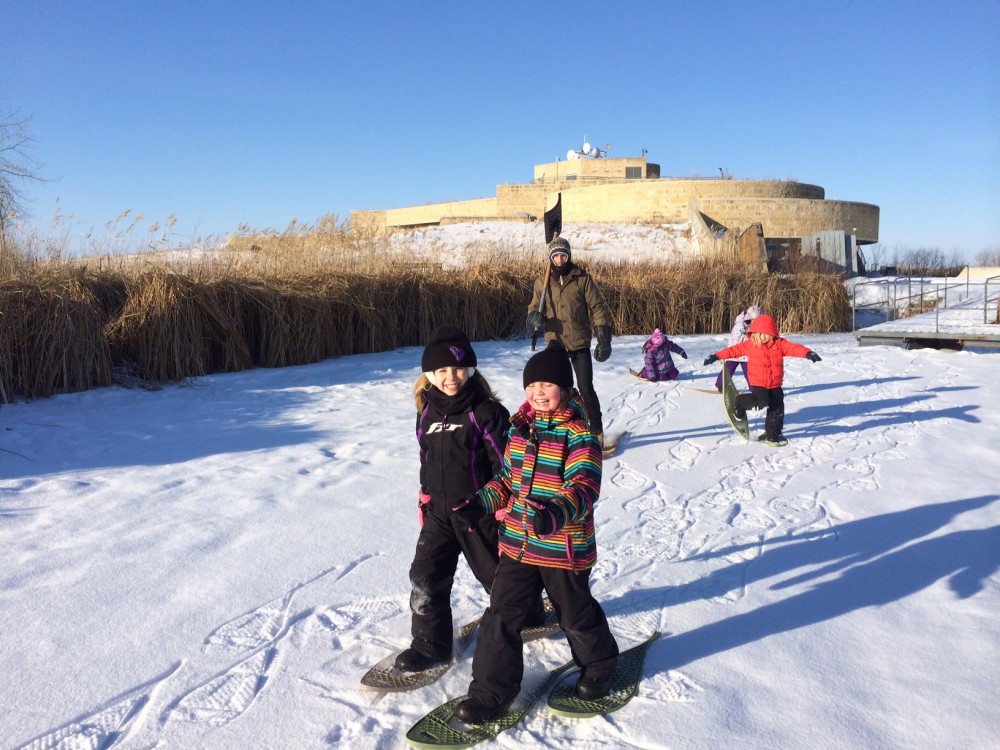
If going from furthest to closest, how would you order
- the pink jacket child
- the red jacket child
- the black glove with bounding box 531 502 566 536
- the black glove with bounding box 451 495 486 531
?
the pink jacket child, the red jacket child, the black glove with bounding box 451 495 486 531, the black glove with bounding box 531 502 566 536

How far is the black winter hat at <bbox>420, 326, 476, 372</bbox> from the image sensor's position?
3.03m

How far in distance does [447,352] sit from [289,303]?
8578 millimetres

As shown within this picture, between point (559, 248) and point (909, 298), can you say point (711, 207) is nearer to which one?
point (909, 298)

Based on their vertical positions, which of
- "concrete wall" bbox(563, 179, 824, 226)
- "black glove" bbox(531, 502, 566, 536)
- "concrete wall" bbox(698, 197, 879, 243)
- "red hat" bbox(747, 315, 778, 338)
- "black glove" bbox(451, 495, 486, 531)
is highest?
"concrete wall" bbox(563, 179, 824, 226)

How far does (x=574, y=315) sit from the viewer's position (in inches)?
256

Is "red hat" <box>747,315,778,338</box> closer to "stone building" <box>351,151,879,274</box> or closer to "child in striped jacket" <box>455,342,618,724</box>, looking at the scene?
"child in striped jacket" <box>455,342,618,724</box>

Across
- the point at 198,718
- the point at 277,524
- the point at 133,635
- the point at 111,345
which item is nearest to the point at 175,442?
the point at 277,524

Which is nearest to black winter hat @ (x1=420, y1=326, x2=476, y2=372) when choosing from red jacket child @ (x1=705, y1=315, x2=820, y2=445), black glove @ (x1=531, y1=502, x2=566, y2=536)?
black glove @ (x1=531, y1=502, x2=566, y2=536)

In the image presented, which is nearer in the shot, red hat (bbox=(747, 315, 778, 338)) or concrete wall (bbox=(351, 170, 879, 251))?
red hat (bbox=(747, 315, 778, 338))

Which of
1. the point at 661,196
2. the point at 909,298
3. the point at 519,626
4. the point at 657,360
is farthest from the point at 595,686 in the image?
the point at 661,196

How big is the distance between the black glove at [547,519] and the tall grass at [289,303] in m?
6.85

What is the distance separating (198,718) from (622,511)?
301 cm

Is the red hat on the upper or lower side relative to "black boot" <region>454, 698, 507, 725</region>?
upper

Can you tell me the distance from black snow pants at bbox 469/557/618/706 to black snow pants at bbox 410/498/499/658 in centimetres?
25
